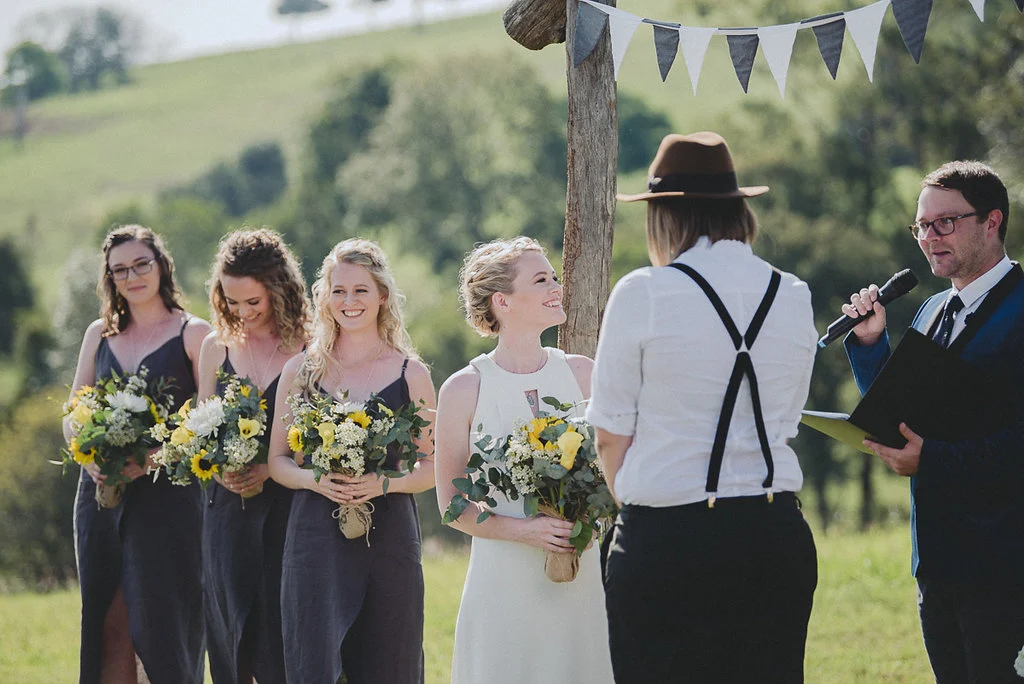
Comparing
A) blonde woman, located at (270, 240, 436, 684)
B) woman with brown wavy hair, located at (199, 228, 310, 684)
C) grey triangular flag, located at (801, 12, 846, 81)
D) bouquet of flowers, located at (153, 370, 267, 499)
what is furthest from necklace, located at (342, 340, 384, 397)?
grey triangular flag, located at (801, 12, 846, 81)

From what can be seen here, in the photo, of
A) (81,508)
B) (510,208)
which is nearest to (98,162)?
(510,208)

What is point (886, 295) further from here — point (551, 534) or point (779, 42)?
point (551, 534)

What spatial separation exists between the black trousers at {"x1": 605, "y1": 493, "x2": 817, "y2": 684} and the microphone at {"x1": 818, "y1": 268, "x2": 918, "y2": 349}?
3.40 ft

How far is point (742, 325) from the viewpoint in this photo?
3.18 metres

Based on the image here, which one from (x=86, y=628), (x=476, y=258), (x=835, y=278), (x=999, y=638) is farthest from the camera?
(x=835, y=278)

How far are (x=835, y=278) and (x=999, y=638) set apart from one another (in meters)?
29.4

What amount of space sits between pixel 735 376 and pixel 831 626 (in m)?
5.39

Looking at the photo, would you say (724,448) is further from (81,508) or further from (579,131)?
(81,508)

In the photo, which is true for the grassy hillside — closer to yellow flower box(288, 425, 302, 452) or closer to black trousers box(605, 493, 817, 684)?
yellow flower box(288, 425, 302, 452)

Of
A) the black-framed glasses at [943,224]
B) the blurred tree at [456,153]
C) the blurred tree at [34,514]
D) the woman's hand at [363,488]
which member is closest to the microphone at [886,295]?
the black-framed glasses at [943,224]

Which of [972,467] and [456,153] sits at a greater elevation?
[456,153]

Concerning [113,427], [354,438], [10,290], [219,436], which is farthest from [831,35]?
[10,290]

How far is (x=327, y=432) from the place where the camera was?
457 cm

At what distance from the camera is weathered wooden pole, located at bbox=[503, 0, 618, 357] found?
206 inches
